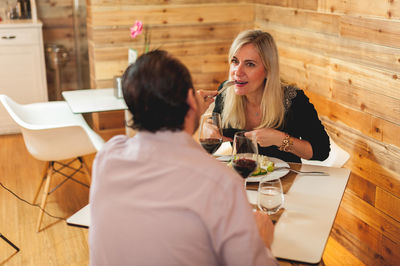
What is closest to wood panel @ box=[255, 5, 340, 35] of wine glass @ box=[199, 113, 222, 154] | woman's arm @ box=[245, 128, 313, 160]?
woman's arm @ box=[245, 128, 313, 160]

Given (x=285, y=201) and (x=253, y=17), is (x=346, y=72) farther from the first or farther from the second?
(x=253, y=17)

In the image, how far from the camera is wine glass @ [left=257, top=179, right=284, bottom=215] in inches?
58.7

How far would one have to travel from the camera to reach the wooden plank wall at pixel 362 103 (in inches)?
94.5

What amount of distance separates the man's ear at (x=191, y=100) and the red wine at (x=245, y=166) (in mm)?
460

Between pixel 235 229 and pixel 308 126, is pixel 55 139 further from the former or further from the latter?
pixel 235 229

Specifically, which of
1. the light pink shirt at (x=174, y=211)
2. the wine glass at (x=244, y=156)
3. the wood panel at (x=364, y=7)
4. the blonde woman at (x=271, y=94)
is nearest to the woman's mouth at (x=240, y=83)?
the blonde woman at (x=271, y=94)

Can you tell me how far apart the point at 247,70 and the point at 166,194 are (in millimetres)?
1302

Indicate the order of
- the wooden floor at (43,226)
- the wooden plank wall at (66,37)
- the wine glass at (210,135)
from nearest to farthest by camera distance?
the wine glass at (210,135), the wooden floor at (43,226), the wooden plank wall at (66,37)

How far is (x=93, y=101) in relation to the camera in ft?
10.9

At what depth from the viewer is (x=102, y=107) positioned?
10.4ft

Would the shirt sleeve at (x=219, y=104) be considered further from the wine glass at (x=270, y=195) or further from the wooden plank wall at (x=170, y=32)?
the wooden plank wall at (x=170, y=32)

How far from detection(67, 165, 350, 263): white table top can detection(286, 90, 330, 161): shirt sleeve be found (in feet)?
0.72

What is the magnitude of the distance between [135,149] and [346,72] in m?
1.95

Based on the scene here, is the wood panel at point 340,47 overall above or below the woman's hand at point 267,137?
above
